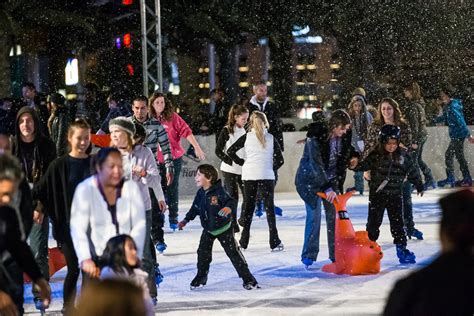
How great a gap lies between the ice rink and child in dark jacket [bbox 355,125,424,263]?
0.48 m

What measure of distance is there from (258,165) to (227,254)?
2.48 meters

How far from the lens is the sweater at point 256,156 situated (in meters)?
12.4

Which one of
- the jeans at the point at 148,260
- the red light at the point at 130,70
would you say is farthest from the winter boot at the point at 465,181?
the red light at the point at 130,70

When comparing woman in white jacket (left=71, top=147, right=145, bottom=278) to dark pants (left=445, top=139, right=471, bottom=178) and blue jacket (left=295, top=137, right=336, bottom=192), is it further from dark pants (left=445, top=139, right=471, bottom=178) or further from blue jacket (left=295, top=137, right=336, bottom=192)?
dark pants (left=445, top=139, right=471, bottom=178)

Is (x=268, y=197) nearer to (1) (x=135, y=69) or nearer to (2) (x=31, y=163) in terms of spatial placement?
(2) (x=31, y=163)

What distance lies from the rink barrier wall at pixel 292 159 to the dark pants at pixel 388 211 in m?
8.90

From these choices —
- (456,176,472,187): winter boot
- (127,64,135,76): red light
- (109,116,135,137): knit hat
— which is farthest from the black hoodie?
(127,64,135,76): red light

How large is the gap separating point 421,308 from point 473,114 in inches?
1166

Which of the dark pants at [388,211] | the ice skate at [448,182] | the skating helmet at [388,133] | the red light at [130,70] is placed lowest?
the ice skate at [448,182]

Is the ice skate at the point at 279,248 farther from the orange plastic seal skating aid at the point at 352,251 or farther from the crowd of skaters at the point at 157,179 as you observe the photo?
the orange plastic seal skating aid at the point at 352,251

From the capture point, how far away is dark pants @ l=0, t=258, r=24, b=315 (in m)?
6.24

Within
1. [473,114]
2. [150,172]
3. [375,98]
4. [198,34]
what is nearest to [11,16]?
[198,34]

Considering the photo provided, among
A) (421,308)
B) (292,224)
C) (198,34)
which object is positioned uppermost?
(198,34)

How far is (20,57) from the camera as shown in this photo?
32781 mm
